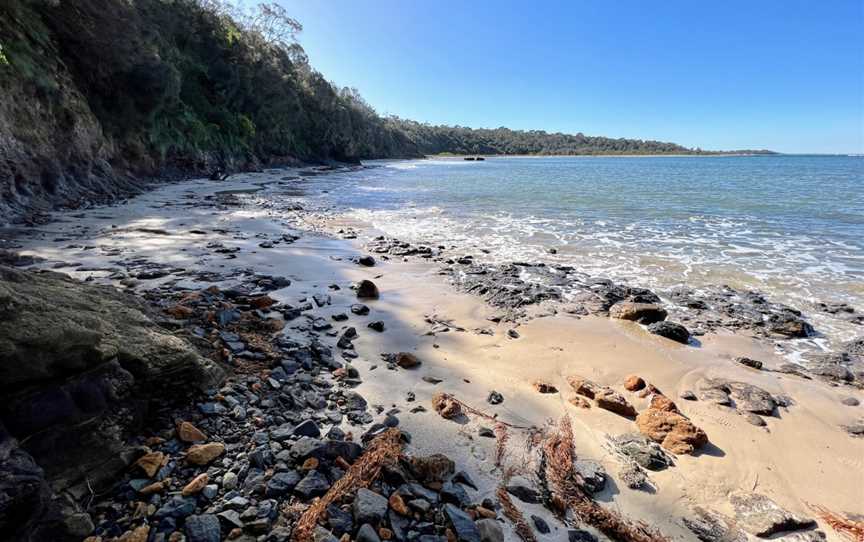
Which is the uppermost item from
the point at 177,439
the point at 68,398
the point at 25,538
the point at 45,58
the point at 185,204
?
the point at 45,58

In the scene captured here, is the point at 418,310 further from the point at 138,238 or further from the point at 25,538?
the point at 138,238

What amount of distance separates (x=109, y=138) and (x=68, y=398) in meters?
18.3

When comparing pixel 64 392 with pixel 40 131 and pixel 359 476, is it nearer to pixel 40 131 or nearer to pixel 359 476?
pixel 359 476

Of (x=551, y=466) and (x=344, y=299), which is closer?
(x=551, y=466)

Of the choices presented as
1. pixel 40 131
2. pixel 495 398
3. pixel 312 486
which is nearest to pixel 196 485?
pixel 312 486

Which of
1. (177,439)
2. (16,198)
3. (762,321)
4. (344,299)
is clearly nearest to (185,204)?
(16,198)

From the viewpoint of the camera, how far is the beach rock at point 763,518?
248 cm

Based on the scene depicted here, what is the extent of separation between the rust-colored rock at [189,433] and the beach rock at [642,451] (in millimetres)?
2877

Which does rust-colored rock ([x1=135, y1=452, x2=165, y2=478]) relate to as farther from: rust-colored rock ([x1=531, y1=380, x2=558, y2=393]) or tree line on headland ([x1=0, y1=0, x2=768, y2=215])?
tree line on headland ([x1=0, y1=0, x2=768, y2=215])

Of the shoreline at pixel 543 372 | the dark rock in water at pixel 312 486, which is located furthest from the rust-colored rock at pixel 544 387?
the dark rock in water at pixel 312 486

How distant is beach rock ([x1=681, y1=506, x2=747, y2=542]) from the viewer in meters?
2.39

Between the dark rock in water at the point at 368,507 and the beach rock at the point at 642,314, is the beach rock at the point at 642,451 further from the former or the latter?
the beach rock at the point at 642,314

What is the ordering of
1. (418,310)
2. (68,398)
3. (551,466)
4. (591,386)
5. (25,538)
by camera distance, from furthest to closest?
1. (418,310)
2. (591,386)
3. (551,466)
4. (68,398)
5. (25,538)

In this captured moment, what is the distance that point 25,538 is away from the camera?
155cm
